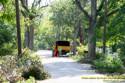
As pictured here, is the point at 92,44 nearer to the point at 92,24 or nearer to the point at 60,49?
the point at 92,24

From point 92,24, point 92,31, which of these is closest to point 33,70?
point 92,24

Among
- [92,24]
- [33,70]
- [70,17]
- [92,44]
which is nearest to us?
[33,70]

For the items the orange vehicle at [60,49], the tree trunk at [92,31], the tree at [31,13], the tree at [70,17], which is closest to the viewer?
the tree trunk at [92,31]

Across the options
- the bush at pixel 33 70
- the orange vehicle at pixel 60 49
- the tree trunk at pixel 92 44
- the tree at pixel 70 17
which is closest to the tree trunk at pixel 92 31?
the tree trunk at pixel 92 44

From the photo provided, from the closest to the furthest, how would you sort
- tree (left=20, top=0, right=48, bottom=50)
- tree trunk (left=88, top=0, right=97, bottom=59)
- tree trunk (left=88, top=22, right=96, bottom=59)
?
1. tree trunk (left=88, top=0, right=97, bottom=59)
2. tree trunk (left=88, top=22, right=96, bottom=59)
3. tree (left=20, top=0, right=48, bottom=50)

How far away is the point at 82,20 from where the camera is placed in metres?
54.1

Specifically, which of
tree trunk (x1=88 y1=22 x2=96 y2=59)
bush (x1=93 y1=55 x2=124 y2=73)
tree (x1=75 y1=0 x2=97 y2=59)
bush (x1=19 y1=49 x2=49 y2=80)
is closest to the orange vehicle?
tree trunk (x1=88 y1=22 x2=96 y2=59)

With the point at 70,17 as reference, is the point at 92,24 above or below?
below

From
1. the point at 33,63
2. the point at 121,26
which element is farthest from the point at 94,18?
the point at 33,63

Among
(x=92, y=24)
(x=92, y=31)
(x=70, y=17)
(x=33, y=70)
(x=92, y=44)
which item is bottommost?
(x=33, y=70)

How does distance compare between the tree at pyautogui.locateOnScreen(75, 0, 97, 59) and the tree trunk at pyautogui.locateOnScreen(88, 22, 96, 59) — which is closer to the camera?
the tree at pyautogui.locateOnScreen(75, 0, 97, 59)

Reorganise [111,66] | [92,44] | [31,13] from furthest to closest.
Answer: [31,13], [92,44], [111,66]

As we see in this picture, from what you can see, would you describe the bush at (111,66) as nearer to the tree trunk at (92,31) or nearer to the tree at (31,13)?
the tree trunk at (92,31)

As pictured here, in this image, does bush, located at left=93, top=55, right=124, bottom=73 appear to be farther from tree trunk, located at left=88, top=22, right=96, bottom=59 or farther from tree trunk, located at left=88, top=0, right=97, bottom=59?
tree trunk, located at left=88, top=22, right=96, bottom=59
